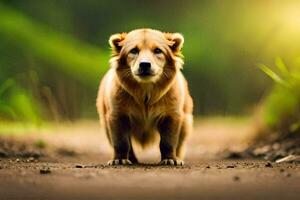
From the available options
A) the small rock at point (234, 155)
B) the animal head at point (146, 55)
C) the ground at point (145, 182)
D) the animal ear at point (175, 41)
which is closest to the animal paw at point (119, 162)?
the ground at point (145, 182)

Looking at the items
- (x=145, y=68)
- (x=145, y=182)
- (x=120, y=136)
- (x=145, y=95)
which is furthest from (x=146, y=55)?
(x=145, y=182)

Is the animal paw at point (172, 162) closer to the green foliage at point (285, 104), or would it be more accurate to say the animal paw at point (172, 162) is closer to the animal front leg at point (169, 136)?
the animal front leg at point (169, 136)

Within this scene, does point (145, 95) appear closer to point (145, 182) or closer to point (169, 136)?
point (169, 136)

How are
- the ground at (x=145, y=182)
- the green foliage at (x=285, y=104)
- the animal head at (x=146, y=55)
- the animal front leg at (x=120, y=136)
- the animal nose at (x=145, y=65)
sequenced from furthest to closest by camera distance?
1. the green foliage at (x=285, y=104)
2. the animal front leg at (x=120, y=136)
3. the animal head at (x=146, y=55)
4. the animal nose at (x=145, y=65)
5. the ground at (x=145, y=182)

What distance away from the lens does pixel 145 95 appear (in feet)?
24.8

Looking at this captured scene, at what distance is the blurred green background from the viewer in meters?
16.0

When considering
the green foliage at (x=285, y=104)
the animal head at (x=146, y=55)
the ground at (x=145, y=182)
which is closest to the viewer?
the ground at (x=145, y=182)

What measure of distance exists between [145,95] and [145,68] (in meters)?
0.44

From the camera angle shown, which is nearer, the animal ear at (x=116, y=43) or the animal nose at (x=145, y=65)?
the animal nose at (x=145, y=65)

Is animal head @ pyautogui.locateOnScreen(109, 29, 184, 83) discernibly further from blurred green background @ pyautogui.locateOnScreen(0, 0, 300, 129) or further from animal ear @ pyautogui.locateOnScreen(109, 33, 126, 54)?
blurred green background @ pyautogui.locateOnScreen(0, 0, 300, 129)

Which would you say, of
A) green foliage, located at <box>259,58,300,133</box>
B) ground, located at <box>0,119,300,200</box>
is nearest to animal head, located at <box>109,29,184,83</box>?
ground, located at <box>0,119,300,200</box>

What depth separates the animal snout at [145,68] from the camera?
7172mm

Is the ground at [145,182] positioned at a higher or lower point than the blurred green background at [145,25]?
lower

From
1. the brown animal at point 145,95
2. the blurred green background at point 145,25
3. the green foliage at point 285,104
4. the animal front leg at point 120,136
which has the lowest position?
the animal front leg at point 120,136
